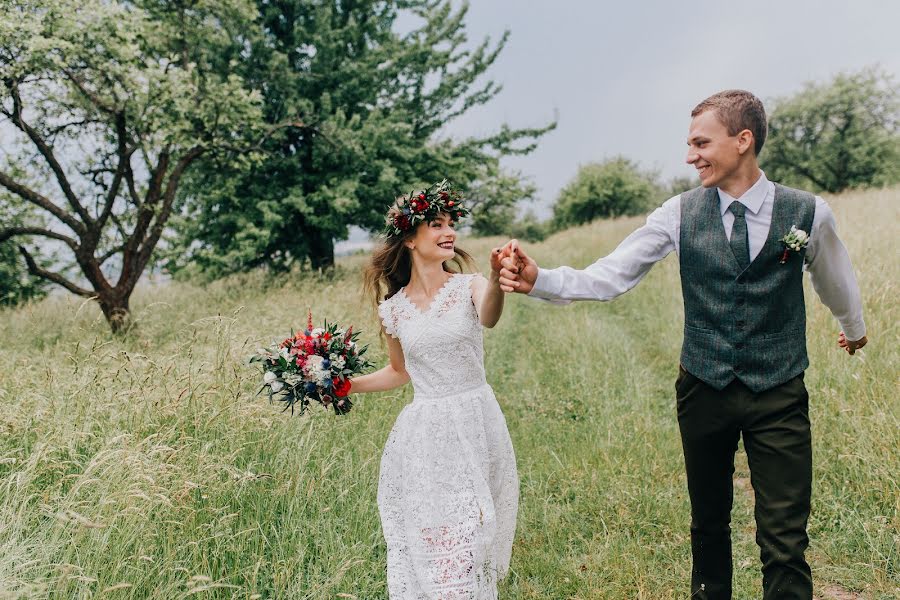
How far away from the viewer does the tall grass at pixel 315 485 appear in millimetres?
2770

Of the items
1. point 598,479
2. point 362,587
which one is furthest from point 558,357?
point 362,587

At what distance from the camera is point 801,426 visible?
8.30ft

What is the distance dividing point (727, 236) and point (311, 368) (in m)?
2.05

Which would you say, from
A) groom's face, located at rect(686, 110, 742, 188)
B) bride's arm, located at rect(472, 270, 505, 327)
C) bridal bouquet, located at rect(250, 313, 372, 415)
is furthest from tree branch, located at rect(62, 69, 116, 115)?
groom's face, located at rect(686, 110, 742, 188)

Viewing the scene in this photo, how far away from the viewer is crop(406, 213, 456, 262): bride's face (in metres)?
3.08

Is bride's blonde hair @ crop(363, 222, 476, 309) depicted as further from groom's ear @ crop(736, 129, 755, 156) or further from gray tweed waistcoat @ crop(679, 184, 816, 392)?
groom's ear @ crop(736, 129, 755, 156)

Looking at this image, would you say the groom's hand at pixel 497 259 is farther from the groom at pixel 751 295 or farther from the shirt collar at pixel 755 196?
the shirt collar at pixel 755 196

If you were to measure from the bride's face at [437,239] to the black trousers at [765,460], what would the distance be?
1.31 m

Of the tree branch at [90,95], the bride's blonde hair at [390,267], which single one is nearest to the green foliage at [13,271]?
the tree branch at [90,95]

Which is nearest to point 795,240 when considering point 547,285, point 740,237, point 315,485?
point 740,237

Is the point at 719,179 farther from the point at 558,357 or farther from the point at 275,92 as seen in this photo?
the point at 275,92

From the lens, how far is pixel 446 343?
9.70 feet

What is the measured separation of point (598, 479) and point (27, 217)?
11761mm

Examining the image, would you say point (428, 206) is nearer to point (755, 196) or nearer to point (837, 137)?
point (755, 196)
